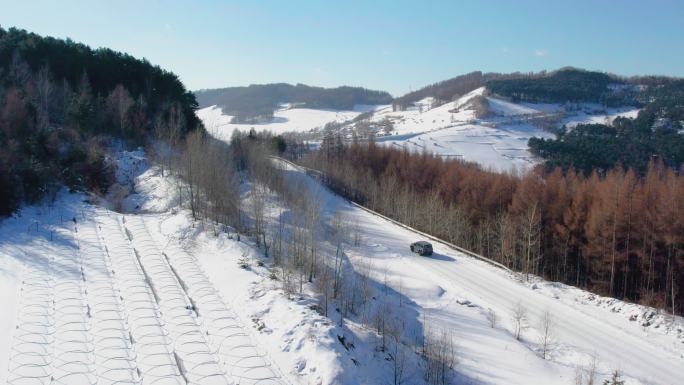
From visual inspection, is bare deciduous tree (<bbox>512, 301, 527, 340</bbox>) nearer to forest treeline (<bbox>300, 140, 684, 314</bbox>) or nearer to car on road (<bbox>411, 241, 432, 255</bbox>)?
forest treeline (<bbox>300, 140, 684, 314</bbox>)

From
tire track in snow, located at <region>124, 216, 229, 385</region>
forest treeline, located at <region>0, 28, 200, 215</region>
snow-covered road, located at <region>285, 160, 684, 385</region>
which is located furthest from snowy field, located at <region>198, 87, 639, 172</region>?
tire track in snow, located at <region>124, 216, 229, 385</region>

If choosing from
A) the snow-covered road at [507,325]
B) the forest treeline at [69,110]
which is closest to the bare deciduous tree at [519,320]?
the snow-covered road at [507,325]

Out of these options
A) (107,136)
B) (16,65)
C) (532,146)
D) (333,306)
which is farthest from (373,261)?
(532,146)

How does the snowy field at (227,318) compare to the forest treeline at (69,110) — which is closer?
the snowy field at (227,318)

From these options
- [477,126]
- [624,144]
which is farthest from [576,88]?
[624,144]

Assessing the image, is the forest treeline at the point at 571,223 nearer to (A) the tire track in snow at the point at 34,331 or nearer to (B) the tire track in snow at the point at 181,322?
(B) the tire track in snow at the point at 181,322

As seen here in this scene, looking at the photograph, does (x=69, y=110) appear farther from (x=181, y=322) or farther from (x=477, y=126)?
(x=477, y=126)
